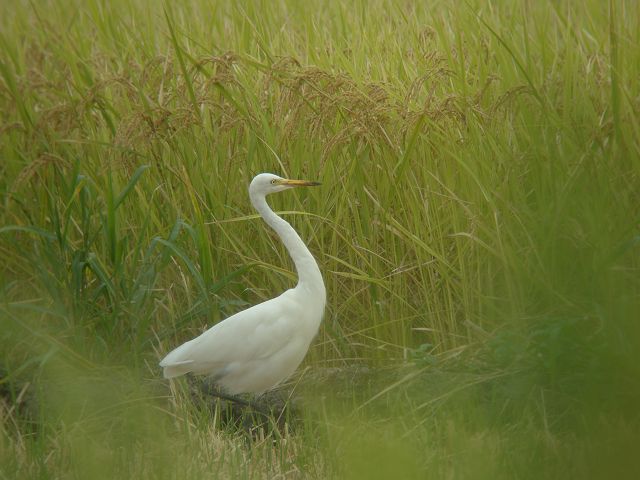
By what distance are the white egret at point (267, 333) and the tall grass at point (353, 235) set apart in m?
0.19

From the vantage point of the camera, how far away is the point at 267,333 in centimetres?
Result: 299

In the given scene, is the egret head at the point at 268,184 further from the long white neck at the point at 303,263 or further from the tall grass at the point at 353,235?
the tall grass at the point at 353,235

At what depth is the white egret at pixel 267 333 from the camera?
2.98 m

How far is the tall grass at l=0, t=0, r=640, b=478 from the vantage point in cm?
263

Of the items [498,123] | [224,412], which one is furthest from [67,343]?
[498,123]

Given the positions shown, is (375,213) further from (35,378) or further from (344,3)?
(344,3)

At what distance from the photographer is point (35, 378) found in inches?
134

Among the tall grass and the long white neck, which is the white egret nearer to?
the long white neck

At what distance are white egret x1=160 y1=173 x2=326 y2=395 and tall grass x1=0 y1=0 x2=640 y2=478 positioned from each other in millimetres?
187

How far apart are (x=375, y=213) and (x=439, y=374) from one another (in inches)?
26.7

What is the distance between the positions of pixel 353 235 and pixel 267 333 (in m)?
0.68

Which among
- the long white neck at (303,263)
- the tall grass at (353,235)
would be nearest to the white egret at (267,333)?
the long white neck at (303,263)

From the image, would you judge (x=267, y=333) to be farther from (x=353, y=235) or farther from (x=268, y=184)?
(x=353, y=235)

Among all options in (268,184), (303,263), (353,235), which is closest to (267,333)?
(303,263)
